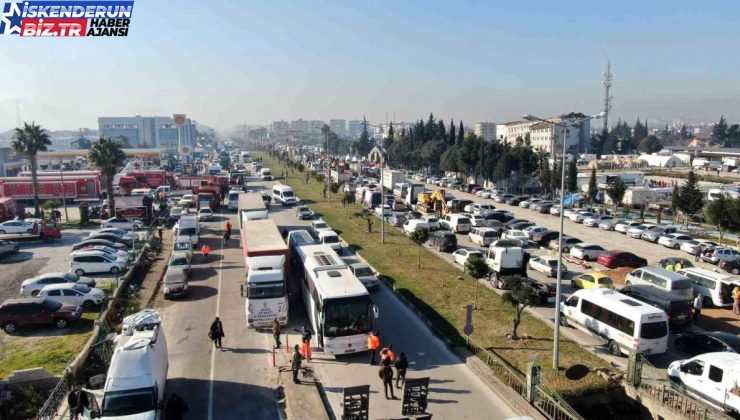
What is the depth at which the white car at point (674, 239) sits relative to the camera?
3653 centimetres

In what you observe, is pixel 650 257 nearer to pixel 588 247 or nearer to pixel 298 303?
pixel 588 247

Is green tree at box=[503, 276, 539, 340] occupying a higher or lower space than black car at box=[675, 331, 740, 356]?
higher

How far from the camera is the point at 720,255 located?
31.6 meters

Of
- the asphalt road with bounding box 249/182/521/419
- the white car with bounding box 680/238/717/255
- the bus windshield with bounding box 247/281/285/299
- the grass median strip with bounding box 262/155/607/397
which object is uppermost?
the bus windshield with bounding box 247/281/285/299

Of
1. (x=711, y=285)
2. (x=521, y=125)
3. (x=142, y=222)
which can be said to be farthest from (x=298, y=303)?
(x=521, y=125)

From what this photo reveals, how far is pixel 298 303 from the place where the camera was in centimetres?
2417

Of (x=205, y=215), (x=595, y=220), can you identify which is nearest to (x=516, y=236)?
(x=595, y=220)

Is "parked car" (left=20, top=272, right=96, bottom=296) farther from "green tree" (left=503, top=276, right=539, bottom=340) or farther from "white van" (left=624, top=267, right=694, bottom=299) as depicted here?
"white van" (left=624, top=267, right=694, bottom=299)

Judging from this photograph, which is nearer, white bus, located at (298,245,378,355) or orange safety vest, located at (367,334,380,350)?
orange safety vest, located at (367,334,380,350)

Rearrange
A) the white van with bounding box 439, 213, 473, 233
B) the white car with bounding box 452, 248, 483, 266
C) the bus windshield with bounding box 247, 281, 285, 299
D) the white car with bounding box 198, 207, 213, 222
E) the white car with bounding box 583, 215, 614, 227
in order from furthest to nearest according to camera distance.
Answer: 1. the white car with bounding box 198, 207, 213, 222
2. the white car with bounding box 583, 215, 614, 227
3. the white van with bounding box 439, 213, 473, 233
4. the white car with bounding box 452, 248, 483, 266
5. the bus windshield with bounding box 247, 281, 285, 299

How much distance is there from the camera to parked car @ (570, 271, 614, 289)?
2452 cm

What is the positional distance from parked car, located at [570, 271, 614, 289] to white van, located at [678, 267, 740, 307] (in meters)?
3.98

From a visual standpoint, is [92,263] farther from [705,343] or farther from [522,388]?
[705,343]

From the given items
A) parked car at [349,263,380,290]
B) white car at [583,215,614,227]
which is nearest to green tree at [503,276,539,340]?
parked car at [349,263,380,290]
